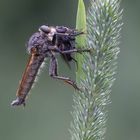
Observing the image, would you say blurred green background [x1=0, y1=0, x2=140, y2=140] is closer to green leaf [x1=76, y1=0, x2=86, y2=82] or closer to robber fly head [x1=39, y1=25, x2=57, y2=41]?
robber fly head [x1=39, y1=25, x2=57, y2=41]

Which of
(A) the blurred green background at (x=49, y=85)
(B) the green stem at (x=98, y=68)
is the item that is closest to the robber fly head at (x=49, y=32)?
(B) the green stem at (x=98, y=68)

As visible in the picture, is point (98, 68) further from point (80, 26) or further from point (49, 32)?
point (49, 32)

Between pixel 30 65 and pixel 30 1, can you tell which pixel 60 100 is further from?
pixel 30 65

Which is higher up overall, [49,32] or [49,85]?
[49,85]

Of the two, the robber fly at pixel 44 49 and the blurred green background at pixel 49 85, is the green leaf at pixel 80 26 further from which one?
the blurred green background at pixel 49 85

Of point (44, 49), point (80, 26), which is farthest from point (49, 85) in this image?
point (80, 26)

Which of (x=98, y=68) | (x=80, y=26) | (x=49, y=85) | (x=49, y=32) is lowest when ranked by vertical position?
(x=98, y=68)

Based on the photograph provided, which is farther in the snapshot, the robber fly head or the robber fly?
the robber fly head

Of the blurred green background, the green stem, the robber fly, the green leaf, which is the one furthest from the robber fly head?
the blurred green background
